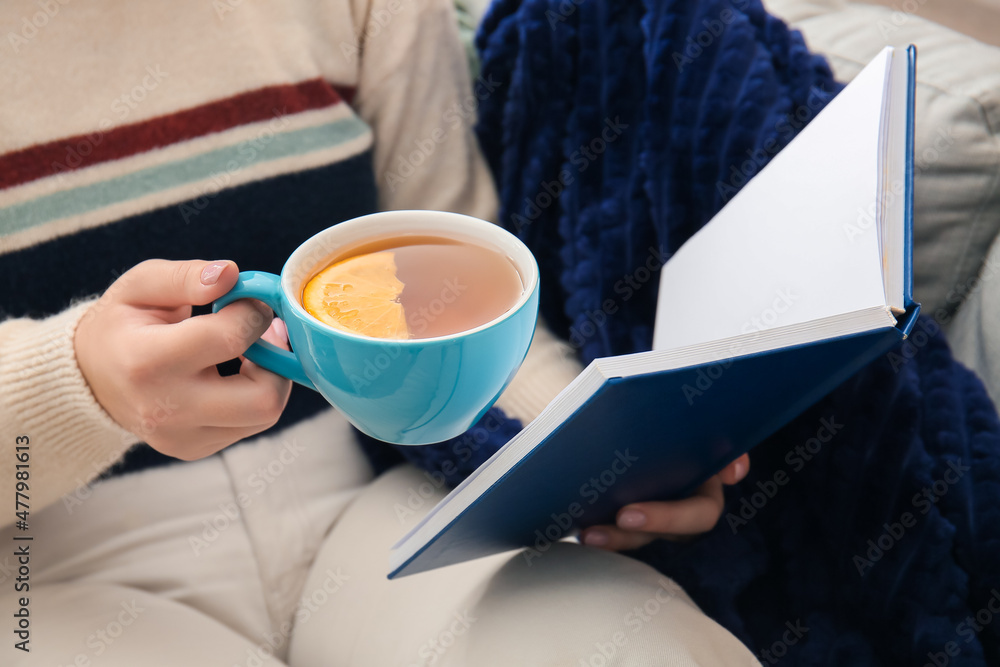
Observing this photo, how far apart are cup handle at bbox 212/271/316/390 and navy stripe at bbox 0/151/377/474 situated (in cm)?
30

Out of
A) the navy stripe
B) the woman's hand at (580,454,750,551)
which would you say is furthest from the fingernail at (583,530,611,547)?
the navy stripe

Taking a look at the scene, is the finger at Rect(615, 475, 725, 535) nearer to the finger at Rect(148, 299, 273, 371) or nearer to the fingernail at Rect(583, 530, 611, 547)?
the fingernail at Rect(583, 530, 611, 547)

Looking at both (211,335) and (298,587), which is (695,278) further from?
(298,587)

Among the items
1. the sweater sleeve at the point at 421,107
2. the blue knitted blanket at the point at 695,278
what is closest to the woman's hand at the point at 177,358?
the blue knitted blanket at the point at 695,278

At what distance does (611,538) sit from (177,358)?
0.43 metres

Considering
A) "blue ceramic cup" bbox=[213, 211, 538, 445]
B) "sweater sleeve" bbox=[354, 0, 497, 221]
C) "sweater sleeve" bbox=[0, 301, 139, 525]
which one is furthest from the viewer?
"sweater sleeve" bbox=[354, 0, 497, 221]

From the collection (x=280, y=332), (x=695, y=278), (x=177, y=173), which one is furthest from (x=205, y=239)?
(x=695, y=278)

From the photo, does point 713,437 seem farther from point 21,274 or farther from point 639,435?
point 21,274

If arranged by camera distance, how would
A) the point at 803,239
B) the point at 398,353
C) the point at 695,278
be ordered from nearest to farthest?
the point at 398,353 < the point at 803,239 < the point at 695,278

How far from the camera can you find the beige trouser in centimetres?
57

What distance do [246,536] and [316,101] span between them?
481mm

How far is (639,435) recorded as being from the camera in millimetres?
470

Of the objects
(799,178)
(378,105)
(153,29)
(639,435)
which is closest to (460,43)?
(378,105)

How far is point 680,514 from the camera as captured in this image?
66 cm
